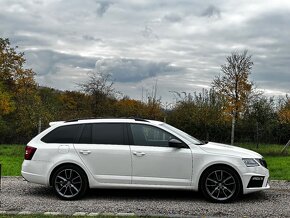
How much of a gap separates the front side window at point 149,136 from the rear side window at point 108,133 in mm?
258

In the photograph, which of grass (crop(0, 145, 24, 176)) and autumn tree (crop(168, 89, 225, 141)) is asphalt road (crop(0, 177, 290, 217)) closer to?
grass (crop(0, 145, 24, 176))

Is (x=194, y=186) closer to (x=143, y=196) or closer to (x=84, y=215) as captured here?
(x=143, y=196)

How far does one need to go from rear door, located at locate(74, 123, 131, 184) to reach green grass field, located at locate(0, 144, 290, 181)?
452 cm

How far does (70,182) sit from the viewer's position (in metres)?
8.76

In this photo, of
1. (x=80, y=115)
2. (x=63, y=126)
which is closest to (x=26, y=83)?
(x=80, y=115)

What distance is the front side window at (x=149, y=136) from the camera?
870cm

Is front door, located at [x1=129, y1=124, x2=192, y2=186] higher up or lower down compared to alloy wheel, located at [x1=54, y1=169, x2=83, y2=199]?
higher up

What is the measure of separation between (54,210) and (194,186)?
2699 mm

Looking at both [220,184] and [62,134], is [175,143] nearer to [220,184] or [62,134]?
[220,184]

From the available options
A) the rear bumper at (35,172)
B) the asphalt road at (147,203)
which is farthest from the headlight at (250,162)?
the rear bumper at (35,172)

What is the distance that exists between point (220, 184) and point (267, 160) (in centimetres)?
948

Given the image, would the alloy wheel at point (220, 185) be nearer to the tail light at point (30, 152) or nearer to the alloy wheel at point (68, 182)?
the alloy wheel at point (68, 182)

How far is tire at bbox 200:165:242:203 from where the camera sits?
27.6 ft

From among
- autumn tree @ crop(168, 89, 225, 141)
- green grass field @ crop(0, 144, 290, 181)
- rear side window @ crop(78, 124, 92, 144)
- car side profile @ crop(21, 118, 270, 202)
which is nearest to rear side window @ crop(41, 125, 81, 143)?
car side profile @ crop(21, 118, 270, 202)
